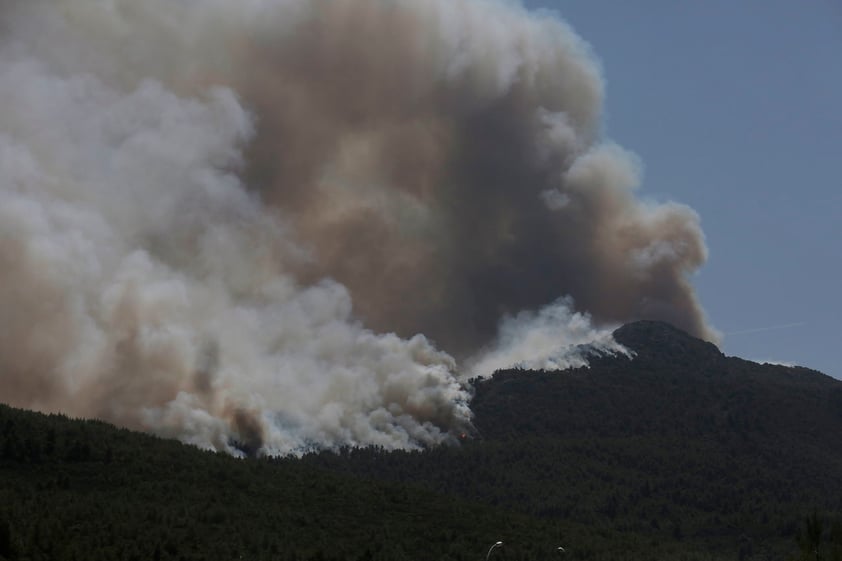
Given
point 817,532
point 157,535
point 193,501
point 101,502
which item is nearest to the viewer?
point 817,532

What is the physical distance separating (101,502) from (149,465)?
98.0 feet

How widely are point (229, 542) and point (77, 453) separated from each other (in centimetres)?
4841

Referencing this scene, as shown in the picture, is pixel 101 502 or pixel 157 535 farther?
pixel 101 502

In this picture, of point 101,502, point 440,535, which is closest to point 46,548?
point 101,502

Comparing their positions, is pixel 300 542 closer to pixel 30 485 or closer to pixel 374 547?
pixel 374 547

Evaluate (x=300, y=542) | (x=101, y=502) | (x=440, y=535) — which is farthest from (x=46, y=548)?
(x=440, y=535)

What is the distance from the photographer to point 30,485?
17525 centimetres

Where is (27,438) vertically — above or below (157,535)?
above

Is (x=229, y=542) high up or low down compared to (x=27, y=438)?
down

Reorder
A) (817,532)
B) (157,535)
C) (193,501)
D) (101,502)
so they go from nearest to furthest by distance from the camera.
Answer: (817,532) < (157,535) < (101,502) < (193,501)

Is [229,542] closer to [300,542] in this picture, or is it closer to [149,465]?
[300,542]

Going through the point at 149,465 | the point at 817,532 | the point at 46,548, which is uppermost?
the point at 149,465

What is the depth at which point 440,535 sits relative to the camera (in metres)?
196

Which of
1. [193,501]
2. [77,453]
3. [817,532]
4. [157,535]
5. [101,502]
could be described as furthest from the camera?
[77,453]
